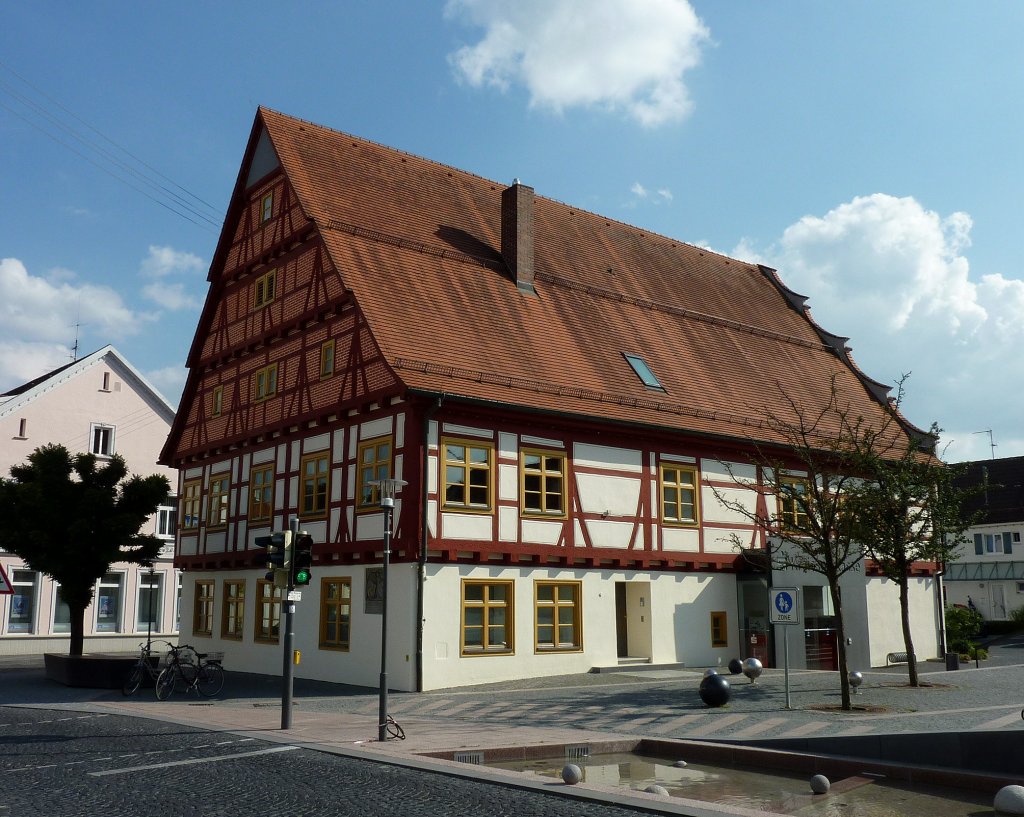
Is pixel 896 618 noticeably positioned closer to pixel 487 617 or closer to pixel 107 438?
pixel 487 617

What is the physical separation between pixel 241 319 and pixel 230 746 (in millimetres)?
18969

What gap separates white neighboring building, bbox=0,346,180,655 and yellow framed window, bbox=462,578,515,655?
72.2 ft

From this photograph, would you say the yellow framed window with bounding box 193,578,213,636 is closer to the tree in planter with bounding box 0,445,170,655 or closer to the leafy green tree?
the tree in planter with bounding box 0,445,170,655

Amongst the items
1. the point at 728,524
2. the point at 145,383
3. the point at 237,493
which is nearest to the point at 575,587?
the point at 728,524

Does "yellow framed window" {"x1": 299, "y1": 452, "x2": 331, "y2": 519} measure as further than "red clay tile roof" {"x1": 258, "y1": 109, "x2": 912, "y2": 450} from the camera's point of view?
Yes

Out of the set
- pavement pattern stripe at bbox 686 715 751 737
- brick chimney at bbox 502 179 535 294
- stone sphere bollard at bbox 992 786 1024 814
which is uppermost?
brick chimney at bbox 502 179 535 294

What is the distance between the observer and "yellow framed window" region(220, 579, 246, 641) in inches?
1123

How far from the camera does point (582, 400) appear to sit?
83.1 ft

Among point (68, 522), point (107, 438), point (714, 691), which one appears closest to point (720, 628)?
point (714, 691)

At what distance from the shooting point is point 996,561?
180 ft

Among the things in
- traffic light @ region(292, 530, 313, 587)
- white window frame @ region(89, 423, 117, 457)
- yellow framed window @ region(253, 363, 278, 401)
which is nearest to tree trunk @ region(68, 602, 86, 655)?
yellow framed window @ region(253, 363, 278, 401)

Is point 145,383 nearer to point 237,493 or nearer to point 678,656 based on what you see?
point 237,493

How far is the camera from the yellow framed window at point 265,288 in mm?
28734

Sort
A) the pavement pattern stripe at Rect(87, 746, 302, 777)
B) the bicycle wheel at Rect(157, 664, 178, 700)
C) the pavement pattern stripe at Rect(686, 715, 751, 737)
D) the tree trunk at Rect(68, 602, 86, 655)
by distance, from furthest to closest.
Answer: the tree trunk at Rect(68, 602, 86, 655) < the bicycle wheel at Rect(157, 664, 178, 700) < the pavement pattern stripe at Rect(686, 715, 751, 737) < the pavement pattern stripe at Rect(87, 746, 302, 777)
